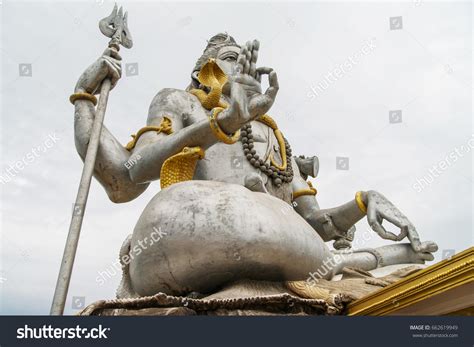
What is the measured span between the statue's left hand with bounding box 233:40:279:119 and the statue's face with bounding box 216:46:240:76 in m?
1.29

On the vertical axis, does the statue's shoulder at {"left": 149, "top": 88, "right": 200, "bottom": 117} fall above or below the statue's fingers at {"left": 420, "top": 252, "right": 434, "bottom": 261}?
above

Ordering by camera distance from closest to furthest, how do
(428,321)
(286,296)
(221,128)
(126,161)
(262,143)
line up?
(428,321) < (286,296) < (221,128) < (126,161) < (262,143)

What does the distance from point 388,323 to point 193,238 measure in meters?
1.36

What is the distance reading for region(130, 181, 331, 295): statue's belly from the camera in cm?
371

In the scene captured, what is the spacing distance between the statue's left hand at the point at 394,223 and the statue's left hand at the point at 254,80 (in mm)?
1462

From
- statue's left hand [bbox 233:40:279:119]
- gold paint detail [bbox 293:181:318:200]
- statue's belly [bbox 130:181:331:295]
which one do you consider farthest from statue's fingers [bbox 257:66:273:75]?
gold paint detail [bbox 293:181:318:200]

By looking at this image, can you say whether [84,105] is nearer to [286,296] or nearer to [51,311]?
[51,311]

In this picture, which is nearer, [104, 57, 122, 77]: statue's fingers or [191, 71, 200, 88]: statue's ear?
[104, 57, 122, 77]: statue's fingers

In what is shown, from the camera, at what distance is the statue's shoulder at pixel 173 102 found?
16.6 ft

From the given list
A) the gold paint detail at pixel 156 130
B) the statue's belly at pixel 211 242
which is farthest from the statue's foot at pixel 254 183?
the gold paint detail at pixel 156 130

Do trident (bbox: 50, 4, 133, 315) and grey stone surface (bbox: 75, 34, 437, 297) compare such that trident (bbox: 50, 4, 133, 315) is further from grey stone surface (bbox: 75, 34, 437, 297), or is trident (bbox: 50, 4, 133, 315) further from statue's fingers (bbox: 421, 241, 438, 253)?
statue's fingers (bbox: 421, 241, 438, 253)

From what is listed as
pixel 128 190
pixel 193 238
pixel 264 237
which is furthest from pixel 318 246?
pixel 128 190

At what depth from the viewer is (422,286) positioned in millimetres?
2895

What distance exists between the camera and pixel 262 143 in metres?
5.13
